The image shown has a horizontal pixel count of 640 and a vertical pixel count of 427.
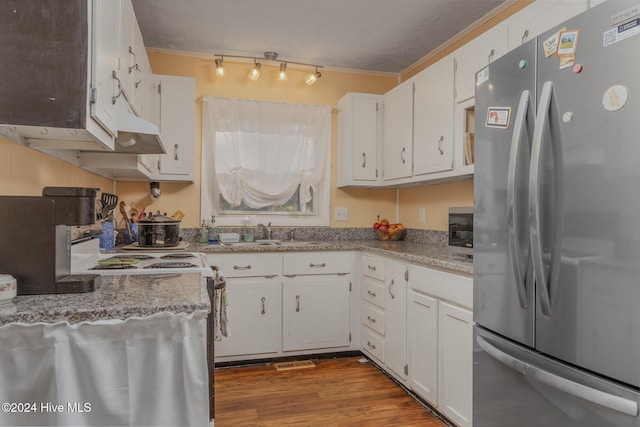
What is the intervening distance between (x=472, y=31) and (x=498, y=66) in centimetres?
160

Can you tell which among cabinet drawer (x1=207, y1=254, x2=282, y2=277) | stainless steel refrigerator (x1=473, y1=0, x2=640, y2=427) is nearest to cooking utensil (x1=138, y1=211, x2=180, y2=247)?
cabinet drawer (x1=207, y1=254, x2=282, y2=277)

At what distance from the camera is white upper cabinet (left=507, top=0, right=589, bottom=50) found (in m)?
Result: 1.74

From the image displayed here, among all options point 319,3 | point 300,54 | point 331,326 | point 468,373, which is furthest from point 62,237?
point 300,54

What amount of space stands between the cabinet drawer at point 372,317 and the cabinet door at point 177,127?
1694 mm

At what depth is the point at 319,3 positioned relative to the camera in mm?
2631

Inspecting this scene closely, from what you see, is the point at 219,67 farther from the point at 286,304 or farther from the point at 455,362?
the point at 455,362

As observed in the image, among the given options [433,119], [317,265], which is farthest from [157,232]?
[433,119]

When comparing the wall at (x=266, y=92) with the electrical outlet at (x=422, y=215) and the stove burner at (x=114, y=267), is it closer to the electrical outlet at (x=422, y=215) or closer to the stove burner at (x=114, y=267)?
the electrical outlet at (x=422, y=215)

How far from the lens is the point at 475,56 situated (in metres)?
2.36

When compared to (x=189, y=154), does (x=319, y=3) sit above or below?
above

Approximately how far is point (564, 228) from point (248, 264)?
7.22 ft

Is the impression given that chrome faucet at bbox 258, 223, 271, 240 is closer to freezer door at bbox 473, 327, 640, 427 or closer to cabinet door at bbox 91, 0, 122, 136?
cabinet door at bbox 91, 0, 122, 136

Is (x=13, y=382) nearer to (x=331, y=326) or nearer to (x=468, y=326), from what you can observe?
(x=468, y=326)

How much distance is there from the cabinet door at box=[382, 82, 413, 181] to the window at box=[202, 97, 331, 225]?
1.85 ft
